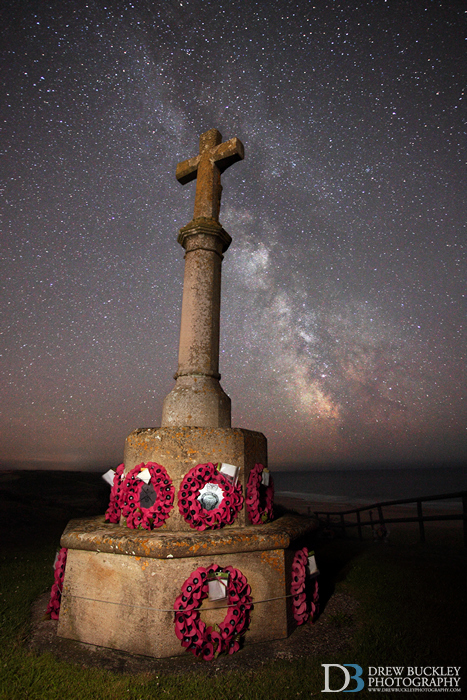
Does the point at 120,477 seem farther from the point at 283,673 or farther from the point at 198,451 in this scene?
the point at 283,673

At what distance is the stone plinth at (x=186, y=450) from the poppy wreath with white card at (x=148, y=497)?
69 mm

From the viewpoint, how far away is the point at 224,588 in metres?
3.24

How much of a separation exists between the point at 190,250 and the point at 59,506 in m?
14.4

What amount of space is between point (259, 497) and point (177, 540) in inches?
45.8

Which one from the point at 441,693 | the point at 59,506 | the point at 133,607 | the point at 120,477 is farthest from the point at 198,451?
the point at 59,506

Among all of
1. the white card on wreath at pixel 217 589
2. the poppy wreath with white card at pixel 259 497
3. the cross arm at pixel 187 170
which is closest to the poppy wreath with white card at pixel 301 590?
the poppy wreath with white card at pixel 259 497

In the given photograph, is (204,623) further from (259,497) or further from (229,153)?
(229,153)

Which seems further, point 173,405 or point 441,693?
point 173,405

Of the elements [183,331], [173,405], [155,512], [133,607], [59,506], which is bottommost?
[59,506]

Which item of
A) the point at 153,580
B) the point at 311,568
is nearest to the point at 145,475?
A: the point at 153,580

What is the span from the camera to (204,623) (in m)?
3.21

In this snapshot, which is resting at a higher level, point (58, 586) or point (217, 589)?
point (217, 589)

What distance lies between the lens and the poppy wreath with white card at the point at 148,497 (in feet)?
12.1

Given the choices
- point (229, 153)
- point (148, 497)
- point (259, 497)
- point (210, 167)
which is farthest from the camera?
point (210, 167)
